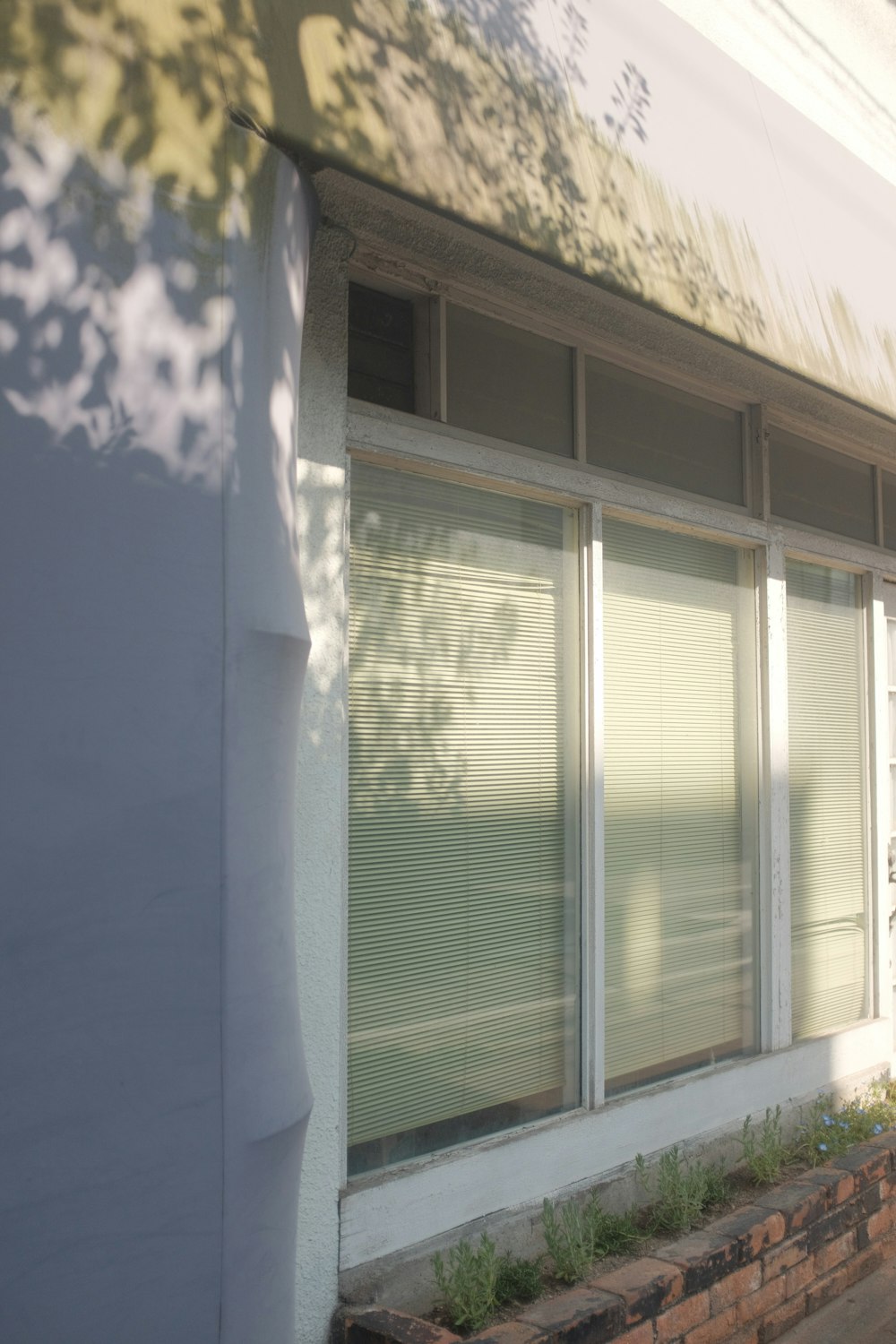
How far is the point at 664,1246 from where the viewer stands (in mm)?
4051

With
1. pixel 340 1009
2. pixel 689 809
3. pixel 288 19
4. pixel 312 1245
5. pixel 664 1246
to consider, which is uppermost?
pixel 288 19

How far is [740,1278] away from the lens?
4031mm

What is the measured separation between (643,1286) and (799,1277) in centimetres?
100

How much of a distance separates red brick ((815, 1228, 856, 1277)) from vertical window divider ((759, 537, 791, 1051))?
0.88 meters

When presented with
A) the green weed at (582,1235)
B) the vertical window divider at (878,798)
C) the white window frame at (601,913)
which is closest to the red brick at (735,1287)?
the green weed at (582,1235)

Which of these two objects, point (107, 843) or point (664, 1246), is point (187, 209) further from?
point (664, 1246)

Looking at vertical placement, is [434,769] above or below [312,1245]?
above

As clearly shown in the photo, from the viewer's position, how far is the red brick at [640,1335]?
3549 mm

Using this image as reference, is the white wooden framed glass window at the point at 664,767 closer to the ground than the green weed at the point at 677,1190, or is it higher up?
higher up

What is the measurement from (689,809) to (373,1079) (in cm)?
192

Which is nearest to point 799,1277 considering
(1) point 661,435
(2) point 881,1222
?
(2) point 881,1222

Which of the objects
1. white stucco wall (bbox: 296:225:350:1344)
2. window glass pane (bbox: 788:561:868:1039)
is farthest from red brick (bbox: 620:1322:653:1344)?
window glass pane (bbox: 788:561:868:1039)

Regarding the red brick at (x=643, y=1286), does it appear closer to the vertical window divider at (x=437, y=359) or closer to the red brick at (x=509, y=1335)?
the red brick at (x=509, y=1335)

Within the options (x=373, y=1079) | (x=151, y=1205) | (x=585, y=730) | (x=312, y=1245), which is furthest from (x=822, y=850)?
(x=151, y=1205)
